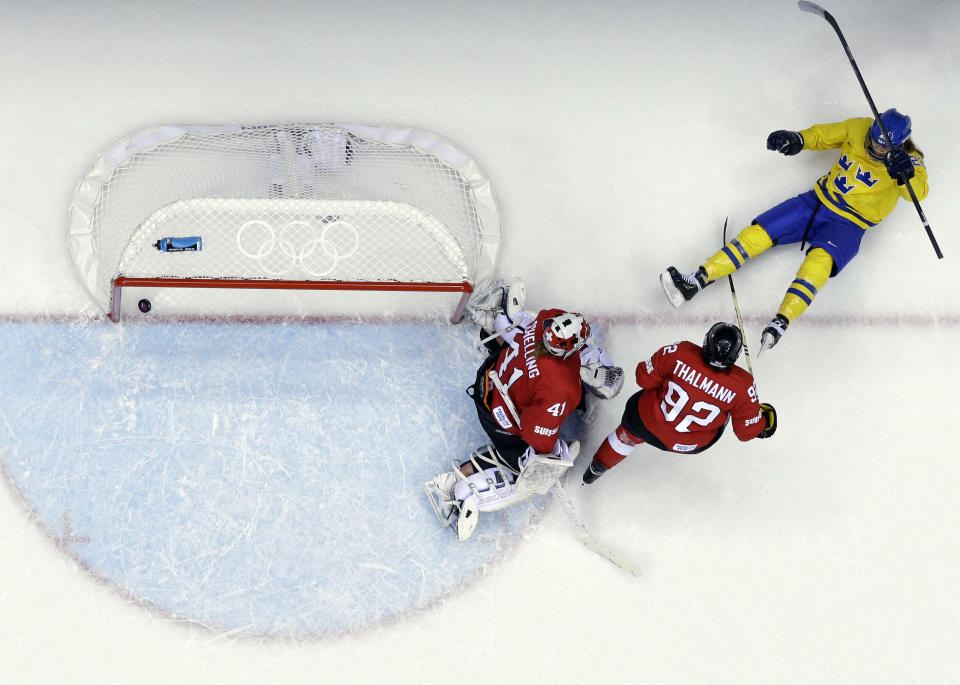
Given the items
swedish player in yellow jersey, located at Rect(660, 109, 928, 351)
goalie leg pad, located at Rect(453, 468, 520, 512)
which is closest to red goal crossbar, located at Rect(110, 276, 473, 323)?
goalie leg pad, located at Rect(453, 468, 520, 512)

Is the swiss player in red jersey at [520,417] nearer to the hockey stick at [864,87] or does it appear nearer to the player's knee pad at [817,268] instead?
the player's knee pad at [817,268]

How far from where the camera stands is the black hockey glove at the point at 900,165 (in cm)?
358

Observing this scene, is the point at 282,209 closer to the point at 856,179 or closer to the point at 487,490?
the point at 487,490

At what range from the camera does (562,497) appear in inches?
143

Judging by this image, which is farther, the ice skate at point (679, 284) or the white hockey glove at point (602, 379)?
the ice skate at point (679, 284)

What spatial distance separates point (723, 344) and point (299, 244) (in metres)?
1.82

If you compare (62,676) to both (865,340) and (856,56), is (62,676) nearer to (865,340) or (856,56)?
(865,340)

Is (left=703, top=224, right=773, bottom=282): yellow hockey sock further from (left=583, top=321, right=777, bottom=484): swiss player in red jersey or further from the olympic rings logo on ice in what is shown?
the olympic rings logo on ice

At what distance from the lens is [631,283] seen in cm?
402

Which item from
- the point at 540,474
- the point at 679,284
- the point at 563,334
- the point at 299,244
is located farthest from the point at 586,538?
the point at 299,244

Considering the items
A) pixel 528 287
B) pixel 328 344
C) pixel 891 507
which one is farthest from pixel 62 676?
pixel 891 507

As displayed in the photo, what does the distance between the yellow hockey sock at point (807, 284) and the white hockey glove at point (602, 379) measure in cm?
88

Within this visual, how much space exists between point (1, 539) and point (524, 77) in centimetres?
295

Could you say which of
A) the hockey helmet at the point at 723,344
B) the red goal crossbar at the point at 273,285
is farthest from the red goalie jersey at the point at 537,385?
the hockey helmet at the point at 723,344
